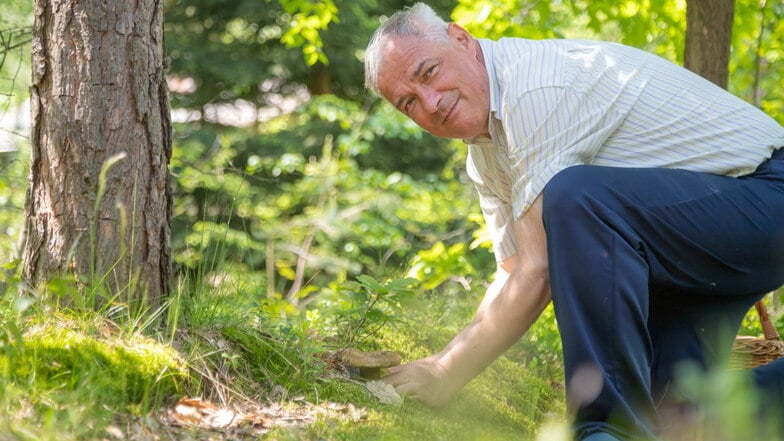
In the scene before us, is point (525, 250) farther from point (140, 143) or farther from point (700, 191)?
point (140, 143)

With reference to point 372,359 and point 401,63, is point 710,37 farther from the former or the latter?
point 372,359

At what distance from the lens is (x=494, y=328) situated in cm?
243

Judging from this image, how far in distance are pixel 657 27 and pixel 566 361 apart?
425cm

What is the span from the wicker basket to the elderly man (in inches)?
16.6

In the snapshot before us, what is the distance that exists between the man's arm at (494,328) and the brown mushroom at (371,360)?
0.17 ft

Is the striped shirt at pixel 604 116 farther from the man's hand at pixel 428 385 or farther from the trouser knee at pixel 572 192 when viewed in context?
the man's hand at pixel 428 385

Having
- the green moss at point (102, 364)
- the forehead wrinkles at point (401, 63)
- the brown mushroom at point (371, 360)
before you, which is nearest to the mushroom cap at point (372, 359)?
the brown mushroom at point (371, 360)

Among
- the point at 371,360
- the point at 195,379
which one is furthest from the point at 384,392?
the point at 195,379

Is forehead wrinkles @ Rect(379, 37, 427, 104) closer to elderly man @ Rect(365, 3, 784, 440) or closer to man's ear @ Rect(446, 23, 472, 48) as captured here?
elderly man @ Rect(365, 3, 784, 440)

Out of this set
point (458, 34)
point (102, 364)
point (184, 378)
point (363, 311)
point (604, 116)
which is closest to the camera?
point (102, 364)

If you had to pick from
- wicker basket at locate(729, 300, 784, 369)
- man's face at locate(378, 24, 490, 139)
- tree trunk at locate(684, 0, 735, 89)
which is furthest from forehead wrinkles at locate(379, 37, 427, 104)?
tree trunk at locate(684, 0, 735, 89)

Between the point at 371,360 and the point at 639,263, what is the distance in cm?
87

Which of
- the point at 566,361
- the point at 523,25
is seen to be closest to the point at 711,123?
the point at 566,361

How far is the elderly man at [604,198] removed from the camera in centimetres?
208
